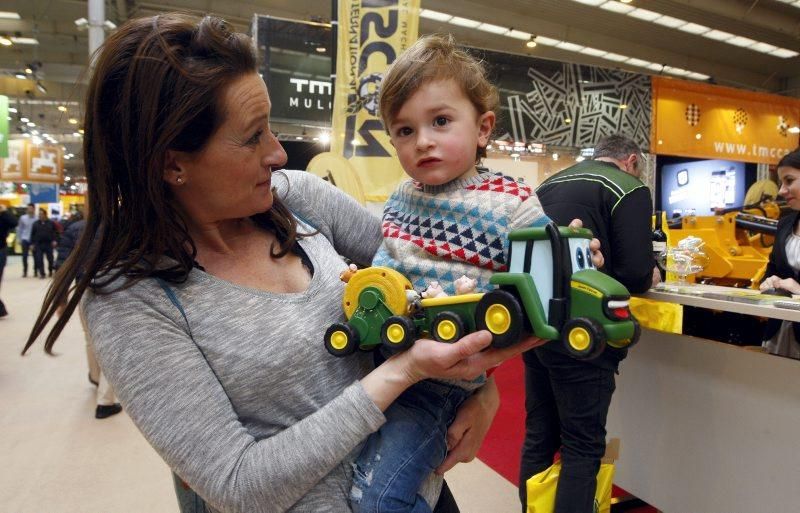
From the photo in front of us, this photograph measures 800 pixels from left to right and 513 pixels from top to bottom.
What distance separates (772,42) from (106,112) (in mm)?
14385

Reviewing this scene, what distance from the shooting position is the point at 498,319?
36.6 inches

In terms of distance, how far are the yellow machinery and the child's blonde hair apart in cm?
313

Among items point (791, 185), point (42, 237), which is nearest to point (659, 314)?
point (791, 185)

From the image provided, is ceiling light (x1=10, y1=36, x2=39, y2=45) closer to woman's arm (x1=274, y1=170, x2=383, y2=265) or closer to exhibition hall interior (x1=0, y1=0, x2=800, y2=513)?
exhibition hall interior (x1=0, y1=0, x2=800, y2=513)

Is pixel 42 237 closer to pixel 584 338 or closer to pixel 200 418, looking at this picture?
pixel 200 418

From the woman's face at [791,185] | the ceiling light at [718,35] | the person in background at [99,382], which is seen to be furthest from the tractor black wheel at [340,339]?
the ceiling light at [718,35]

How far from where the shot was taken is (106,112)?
0.86 meters

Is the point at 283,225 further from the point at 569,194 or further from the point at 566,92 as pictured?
the point at 566,92

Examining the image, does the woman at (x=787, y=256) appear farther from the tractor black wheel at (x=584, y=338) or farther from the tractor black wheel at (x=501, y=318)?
the tractor black wheel at (x=501, y=318)

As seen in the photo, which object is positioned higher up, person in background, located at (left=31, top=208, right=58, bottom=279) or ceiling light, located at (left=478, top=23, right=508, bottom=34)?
ceiling light, located at (left=478, top=23, right=508, bottom=34)

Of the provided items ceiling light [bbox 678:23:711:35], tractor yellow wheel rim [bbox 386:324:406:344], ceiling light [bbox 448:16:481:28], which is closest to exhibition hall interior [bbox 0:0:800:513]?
tractor yellow wheel rim [bbox 386:324:406:344]

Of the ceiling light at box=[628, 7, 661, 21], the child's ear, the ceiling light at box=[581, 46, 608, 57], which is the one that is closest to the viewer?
the child's ear

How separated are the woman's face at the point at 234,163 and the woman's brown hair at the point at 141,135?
2 centimetres

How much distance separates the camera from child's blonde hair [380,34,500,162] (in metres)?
1.21
